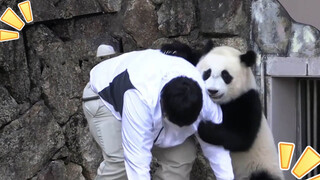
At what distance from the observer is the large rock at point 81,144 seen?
5055mm

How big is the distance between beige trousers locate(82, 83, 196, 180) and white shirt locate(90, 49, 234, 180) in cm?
11

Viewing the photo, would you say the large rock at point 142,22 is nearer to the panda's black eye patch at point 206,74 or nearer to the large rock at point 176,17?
the large rock at point 176,17

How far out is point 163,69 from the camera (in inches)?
116

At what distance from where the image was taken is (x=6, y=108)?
4.76m

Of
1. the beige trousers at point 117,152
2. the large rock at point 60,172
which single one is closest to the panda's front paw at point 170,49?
the beige trousers at point 117,152

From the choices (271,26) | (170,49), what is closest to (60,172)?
(170,49)

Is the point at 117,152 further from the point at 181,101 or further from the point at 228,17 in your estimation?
the point at 228,17

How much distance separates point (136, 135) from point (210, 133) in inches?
20.0

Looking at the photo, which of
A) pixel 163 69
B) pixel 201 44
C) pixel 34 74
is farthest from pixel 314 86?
pixel 34 74

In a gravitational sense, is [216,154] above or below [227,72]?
below

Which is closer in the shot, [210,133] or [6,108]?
[210,133]

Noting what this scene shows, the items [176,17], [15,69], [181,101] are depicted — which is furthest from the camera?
[176,17]

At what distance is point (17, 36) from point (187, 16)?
1.46 m

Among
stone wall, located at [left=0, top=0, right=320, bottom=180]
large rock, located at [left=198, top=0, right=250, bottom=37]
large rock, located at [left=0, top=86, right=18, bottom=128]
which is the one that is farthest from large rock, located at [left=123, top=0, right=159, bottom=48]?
large rock, located at [left=0, top=86, right=18, bottom=128]
